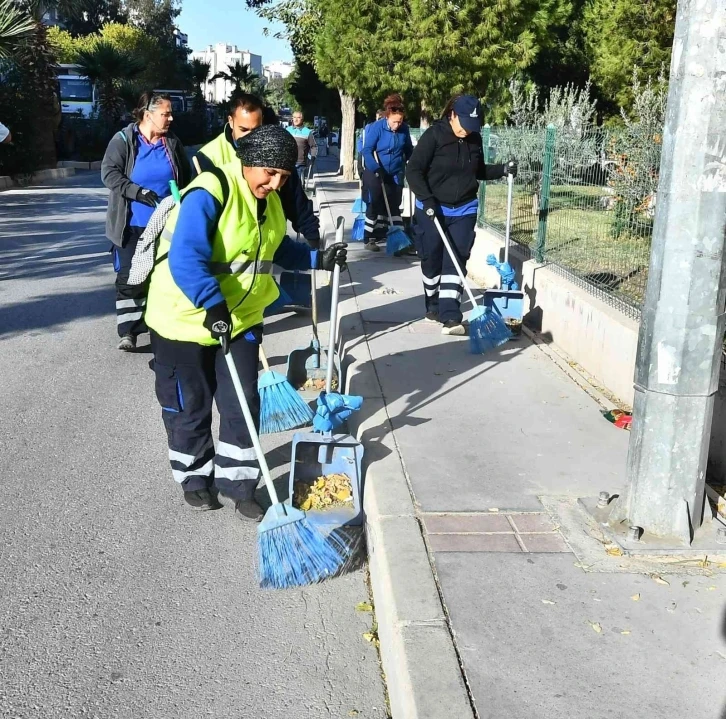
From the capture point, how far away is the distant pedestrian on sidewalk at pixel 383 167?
11.6 m

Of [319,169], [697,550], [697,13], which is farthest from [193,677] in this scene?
[319,169]

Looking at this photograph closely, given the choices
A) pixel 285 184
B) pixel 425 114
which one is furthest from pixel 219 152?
pixel 425 114

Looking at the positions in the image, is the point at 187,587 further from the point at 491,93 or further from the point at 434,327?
the point at 491,93

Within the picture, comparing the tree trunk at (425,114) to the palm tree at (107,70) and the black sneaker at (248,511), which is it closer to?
the black sneaker at (248,511)

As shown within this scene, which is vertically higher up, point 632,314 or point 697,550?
point 632,314

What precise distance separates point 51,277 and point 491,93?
693 inches

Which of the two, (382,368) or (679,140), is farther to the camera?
(382,368)

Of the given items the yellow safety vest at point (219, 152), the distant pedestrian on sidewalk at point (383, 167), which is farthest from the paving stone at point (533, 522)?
the distant pedestrian on sidewalk at point (383, 167)

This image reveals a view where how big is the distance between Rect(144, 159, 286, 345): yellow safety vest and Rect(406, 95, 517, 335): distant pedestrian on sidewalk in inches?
131

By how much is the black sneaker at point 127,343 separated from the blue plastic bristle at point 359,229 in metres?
5.94

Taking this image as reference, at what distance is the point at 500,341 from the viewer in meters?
6.96

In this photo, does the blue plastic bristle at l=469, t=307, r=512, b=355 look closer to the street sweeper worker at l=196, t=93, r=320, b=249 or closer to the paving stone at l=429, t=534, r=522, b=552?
the street sweeper worker at l=196, t=93, r=320, b=249

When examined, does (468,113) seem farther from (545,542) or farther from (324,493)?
(545,542)

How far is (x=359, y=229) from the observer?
13.1 meters
